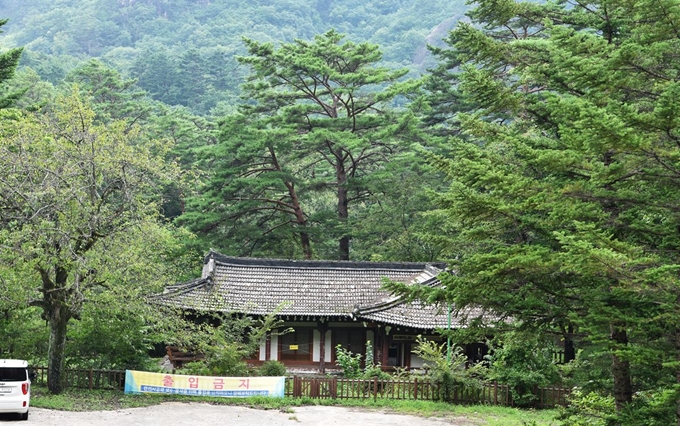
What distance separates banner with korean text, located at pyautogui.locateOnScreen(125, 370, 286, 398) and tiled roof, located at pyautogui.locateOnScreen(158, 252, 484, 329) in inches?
173

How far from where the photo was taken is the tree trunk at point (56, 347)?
23.0 metres

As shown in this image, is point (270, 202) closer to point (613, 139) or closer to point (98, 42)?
point (613, 139)

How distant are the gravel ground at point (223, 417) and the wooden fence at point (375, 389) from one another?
1237mm

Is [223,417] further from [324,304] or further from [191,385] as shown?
[324,304]

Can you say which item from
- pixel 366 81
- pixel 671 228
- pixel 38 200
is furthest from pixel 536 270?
pixel 366 81

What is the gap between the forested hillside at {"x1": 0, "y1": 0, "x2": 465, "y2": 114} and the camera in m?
122

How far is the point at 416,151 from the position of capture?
4425 centimetres

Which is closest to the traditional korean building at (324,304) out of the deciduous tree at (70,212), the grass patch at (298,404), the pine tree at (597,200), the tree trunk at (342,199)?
the grass patch at (298,404)

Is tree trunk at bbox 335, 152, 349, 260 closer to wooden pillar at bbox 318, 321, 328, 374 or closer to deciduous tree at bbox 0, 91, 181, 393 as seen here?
wooden pillar at bbox 318, 321, 328, 374

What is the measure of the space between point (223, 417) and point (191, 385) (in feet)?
9.80

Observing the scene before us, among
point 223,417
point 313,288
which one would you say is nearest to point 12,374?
point 223,417

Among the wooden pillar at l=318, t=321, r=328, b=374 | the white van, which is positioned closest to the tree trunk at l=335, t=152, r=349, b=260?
the wooden pillar at l=318, t=321, r=328, b=374

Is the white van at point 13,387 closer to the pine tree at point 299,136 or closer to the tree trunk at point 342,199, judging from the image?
the pine tree at point 299,136

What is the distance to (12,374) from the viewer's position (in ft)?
62.1
